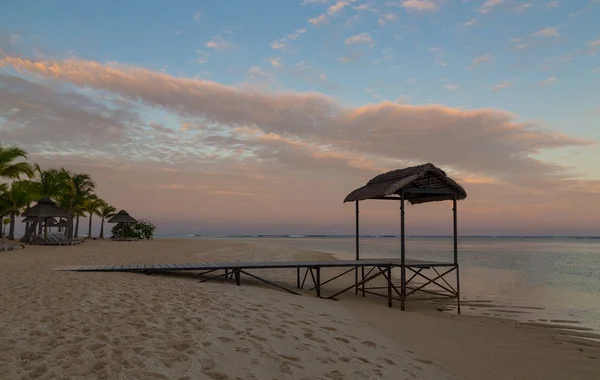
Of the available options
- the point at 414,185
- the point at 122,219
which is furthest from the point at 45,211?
the point at 414,185

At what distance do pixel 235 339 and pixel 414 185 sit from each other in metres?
8.74

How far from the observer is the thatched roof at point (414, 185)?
1071cm

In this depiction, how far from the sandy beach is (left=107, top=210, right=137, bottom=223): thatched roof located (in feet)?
119

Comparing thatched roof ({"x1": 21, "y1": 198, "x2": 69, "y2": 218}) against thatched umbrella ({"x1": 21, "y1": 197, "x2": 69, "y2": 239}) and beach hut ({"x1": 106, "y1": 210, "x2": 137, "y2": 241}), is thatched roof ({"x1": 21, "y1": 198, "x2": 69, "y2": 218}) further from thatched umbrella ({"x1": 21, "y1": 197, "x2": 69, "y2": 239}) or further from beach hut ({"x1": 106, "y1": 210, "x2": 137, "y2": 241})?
beach hut ({"x1": 106, "y1": 210, "x2": 137, "y2": 241})

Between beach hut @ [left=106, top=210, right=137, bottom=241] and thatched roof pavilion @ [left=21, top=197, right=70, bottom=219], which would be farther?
beach hut @ [left=106, top=210, right=137, bottom=241]

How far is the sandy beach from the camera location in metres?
4.60

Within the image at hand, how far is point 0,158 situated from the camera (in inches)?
836

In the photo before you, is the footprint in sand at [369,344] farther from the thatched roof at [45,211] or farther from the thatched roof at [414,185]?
the thatched roof at [45,211]

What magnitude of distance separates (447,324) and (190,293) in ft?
20.0

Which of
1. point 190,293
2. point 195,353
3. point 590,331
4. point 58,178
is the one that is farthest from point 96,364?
point 58,178

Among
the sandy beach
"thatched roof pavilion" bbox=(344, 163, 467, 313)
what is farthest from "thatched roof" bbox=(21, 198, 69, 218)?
"thatched roof pavilion" bbox=(344, 163, 467, 313)

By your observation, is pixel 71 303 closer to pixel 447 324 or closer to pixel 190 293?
pixel 190 293

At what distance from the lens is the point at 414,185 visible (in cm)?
1261

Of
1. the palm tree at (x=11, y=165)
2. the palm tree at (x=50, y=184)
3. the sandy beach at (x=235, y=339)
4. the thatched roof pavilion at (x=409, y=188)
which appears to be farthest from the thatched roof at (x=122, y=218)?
the thatched roof pavilion at (x=409, y=188)
